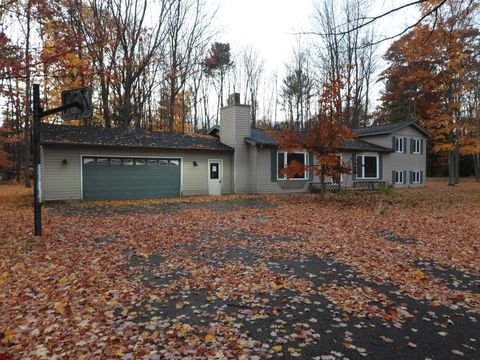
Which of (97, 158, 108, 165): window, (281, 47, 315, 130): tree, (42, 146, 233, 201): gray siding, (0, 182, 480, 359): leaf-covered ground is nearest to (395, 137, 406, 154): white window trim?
(281, 47, 315, 130): tree

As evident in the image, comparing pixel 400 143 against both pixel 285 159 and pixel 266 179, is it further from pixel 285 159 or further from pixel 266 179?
pixel 266 179

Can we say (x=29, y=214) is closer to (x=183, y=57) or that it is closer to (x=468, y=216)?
(x=468, y=216)


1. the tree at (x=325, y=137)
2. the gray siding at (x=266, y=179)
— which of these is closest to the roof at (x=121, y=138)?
the gray siding at (x=266, y=179)

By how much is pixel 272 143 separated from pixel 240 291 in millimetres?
15748

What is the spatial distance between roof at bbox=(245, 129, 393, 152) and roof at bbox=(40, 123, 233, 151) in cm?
158

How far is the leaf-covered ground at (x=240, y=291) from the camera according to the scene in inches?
132

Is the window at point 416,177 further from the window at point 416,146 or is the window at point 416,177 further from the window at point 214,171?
the window at point 214,171

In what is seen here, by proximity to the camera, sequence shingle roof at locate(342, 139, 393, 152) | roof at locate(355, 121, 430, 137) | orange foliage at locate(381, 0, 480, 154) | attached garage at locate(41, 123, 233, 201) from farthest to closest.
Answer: roof at locate(355, 121, 430, 137) < shingle roof at locate(342, 139, 393, 152) < orange foliage at locate(381, 0, 480, 154) < attached garage at locate(41, 123, 233, 201)

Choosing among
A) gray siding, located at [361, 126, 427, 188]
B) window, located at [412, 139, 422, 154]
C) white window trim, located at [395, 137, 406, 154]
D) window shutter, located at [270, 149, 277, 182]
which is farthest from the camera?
window, located at [412, 139, 422, 154]

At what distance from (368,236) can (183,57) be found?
2222cm

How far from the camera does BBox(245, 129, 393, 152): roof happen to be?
19.9 metres

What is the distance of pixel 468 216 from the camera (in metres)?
11.5

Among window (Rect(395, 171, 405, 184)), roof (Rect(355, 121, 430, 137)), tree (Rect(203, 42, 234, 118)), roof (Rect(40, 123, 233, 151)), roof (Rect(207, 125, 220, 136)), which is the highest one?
tree (Rect(203, 42, 234, 118))

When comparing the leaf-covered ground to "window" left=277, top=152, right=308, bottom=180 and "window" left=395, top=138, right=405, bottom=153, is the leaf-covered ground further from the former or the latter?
"window" left=395, top=138, right=405, bottom=153
